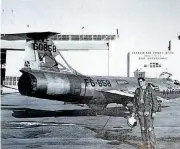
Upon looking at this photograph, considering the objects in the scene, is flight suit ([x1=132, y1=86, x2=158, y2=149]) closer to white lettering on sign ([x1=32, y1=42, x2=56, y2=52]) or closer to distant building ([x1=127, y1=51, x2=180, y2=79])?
white lettering on sign ([x1=32, y1=42, x2=56, y2=52])

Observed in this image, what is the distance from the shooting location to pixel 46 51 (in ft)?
44.3

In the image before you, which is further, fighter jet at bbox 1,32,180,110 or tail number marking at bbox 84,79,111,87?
tail number marking at bbox 84,79,111,87

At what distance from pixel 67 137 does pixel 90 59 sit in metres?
31.7

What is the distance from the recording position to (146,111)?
23.6 feet

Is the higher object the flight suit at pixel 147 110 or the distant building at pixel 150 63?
the distant building at pixel 150 63

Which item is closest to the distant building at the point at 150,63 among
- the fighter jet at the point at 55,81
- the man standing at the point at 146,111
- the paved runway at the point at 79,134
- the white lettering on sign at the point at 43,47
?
the fighter jet at the point at 55,81

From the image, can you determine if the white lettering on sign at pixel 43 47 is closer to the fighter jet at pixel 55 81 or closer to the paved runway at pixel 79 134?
the fighter jet at pixel 55 81

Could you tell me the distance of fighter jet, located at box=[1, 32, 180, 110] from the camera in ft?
41.0

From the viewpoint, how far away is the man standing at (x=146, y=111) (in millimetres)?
7105

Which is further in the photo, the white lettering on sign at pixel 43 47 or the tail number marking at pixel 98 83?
the tail number marking at pixel 98 83

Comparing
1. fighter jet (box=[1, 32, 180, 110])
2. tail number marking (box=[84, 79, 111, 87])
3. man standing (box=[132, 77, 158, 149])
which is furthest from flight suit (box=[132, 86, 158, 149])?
tail number marking (box=[84, 79, 111, 87])

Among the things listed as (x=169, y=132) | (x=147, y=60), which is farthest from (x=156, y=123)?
(x=147, y=60)

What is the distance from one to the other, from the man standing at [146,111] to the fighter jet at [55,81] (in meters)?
5.83

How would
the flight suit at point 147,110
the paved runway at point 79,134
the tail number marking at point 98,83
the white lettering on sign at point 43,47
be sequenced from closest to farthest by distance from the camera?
the flight suit at point 147,110, the paved runway at point 79,134, the white lettering on sign at point 43,47, the tail number marking at point 98,83
